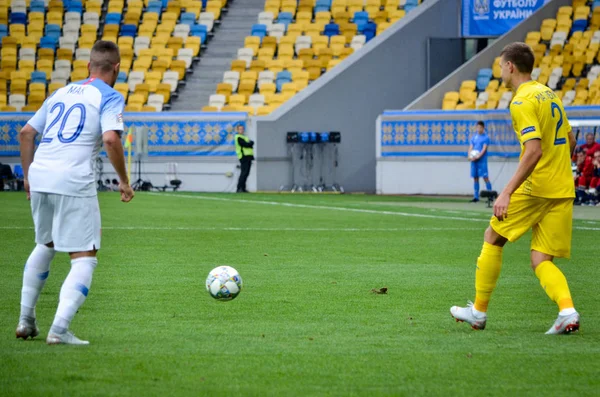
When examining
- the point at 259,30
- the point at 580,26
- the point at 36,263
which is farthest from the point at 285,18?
the point at 36,263

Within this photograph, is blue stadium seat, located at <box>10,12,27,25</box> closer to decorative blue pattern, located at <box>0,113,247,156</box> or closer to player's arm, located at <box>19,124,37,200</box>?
decorative blue pattern, located at <box>0,113,247,156</box>

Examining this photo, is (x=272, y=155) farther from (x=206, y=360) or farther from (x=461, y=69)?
(x=206, y=360)

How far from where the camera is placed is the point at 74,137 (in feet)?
22.2

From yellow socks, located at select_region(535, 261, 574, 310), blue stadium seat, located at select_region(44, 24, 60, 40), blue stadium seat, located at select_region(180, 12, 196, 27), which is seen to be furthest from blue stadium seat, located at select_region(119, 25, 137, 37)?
yellow socks, located at select_region(535, 261, 574, 310)

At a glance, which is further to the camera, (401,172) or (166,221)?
(401,172)

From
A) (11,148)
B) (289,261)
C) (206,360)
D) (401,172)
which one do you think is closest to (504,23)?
(401,172)

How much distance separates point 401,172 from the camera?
106 ft

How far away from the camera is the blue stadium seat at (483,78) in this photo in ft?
111

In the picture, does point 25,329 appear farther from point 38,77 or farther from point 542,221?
point 38,77

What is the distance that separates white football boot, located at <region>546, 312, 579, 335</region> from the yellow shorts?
0.45m

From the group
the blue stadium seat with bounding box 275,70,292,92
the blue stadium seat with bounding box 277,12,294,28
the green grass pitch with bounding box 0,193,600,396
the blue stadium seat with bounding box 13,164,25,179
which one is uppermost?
the blue stadium seat with bounding box 277,12,294,28

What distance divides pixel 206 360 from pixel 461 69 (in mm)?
29263

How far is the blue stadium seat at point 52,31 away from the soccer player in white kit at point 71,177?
3381 centimetres

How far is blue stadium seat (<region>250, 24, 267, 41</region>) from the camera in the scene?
125ft
